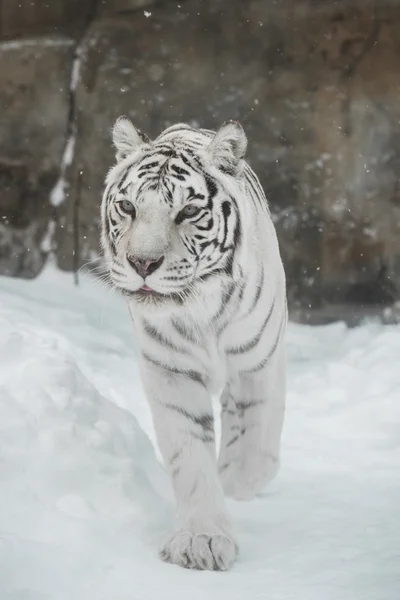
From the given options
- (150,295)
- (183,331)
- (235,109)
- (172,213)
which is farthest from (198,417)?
(235,109)

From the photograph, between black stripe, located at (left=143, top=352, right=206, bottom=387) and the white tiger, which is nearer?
the white tiger

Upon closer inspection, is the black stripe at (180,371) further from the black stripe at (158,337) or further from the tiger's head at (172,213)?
the tiger's head at (172,213)

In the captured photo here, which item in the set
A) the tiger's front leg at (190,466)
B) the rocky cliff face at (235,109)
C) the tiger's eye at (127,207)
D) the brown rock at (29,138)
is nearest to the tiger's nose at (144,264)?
the tiger's eye at (127,207)

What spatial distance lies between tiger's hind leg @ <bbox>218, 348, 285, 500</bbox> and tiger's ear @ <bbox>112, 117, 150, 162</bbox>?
24.4 inches

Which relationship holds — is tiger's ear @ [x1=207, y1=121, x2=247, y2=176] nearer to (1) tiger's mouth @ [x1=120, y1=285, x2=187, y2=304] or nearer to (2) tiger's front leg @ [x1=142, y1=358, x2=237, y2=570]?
(1) tiger's mouth @ [x1=120, y1=285, x2=187, y2=304]

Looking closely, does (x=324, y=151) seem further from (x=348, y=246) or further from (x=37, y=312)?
(x=37, y=312)

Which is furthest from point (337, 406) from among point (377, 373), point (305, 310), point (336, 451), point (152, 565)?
point (152, 565)

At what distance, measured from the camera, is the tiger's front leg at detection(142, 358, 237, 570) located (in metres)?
1.97

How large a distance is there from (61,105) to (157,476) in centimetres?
Answer: 270

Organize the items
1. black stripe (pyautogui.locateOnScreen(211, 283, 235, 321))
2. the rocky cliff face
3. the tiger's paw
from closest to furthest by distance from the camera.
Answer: the tiger's paw < black stripe (pyautogui.locateOnScreen(211, 283, 235, 321)) < the rocky cliff face

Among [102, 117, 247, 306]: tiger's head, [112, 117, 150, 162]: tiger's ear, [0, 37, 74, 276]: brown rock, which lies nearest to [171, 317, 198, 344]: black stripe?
[102, 117, 247, 306]: tiger's head

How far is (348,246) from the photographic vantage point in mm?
4566

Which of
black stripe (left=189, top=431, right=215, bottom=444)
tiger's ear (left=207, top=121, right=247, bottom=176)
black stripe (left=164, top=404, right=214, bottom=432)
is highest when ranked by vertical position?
tiger's ear (left=207, top=121, right=247, bottom=176)

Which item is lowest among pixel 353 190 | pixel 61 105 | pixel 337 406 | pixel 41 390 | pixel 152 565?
pixel 337 406
